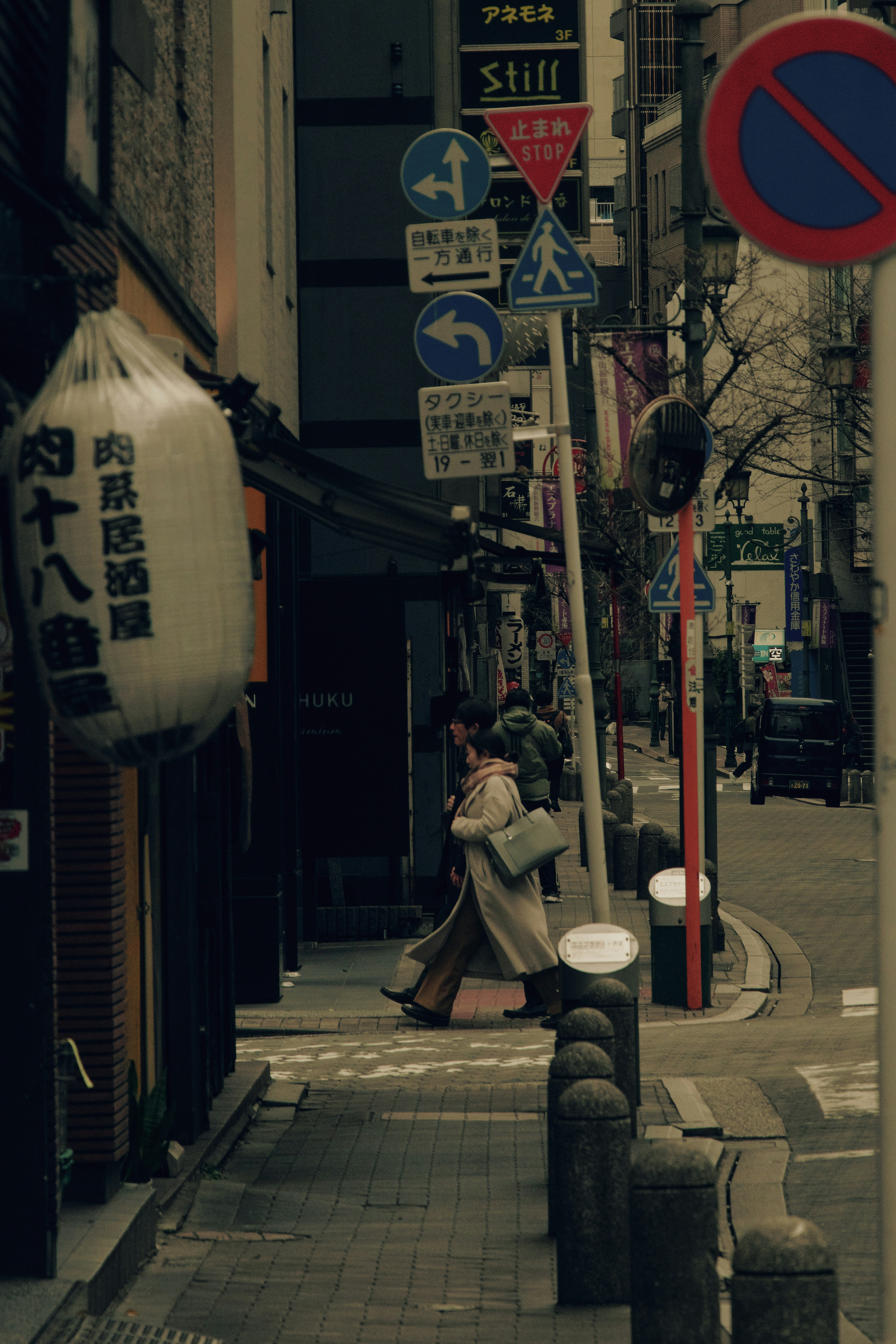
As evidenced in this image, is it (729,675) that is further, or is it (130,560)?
(729,675)

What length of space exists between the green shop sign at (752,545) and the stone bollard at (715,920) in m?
31.2

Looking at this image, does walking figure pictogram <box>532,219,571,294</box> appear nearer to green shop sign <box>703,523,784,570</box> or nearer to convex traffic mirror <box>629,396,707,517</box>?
convex traffic mirror <box>629,396,707,517</box>

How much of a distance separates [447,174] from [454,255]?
45 centimetres

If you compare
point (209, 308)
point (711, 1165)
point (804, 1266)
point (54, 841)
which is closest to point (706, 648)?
point (209, 308)

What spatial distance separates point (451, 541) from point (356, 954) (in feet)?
24.4

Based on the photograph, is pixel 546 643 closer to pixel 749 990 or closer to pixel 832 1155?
pixel 749 990

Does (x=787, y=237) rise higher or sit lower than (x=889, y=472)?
higher

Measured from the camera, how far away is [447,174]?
427 inches

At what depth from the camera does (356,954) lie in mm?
17156

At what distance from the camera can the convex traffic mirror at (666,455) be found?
1217 cm

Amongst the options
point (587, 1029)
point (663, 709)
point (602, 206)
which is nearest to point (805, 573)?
point (663, 709)

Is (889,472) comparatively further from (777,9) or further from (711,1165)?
(777,9)

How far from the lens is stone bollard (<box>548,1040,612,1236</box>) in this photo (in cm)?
691

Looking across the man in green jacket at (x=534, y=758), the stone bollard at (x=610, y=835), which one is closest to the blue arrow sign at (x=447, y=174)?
the man in green jacket at (x=534, y=758)
